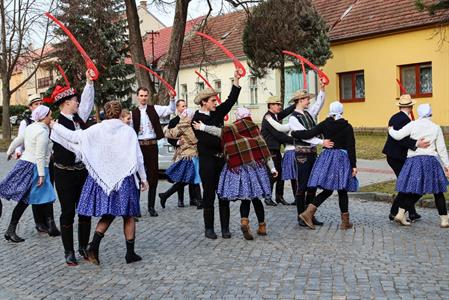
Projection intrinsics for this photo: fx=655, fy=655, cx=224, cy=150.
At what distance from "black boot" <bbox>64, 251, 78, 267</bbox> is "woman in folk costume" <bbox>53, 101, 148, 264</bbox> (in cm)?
29

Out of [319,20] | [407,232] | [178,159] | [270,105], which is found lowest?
[407,232]

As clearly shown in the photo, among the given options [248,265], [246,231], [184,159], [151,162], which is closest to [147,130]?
[151,162]

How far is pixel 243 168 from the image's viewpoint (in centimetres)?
788

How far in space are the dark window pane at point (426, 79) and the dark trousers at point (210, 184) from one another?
18.9 m

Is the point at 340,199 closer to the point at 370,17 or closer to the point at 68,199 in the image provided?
the point at 68,199

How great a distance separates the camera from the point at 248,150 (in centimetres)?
788

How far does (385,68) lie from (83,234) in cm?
2150

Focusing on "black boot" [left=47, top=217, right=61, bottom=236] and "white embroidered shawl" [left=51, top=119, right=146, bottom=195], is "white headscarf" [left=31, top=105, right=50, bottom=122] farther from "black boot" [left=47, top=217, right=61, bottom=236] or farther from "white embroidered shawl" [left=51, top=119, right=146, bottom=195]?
"black boot" [left=47, top=217, right=61, bottom=236]

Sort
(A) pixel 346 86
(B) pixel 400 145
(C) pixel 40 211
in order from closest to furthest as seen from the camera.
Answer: (C) pixel 40 211 < (B) pixel 400 145 < (A) pixel 346 86

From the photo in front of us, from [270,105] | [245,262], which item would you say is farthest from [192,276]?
[270,105]

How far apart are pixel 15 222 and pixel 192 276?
3.23 m

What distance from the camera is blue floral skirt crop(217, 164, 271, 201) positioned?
7789mm

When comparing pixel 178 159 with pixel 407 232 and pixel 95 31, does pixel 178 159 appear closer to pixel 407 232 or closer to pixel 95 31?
pixel 407 232

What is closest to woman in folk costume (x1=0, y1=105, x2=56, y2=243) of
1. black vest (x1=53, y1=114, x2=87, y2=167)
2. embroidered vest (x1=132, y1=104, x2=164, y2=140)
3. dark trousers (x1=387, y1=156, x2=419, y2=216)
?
black vest (x1=53, y1=114, x2=87, y2=167)
